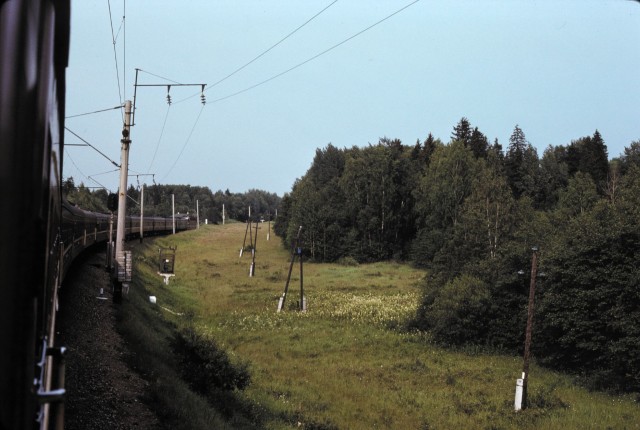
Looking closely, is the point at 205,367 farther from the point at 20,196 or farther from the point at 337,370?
the point at 20,196

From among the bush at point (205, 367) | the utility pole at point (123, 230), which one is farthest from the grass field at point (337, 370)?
the utility pole at point (123, 230)

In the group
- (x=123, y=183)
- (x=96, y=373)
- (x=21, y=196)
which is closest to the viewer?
(x=21, y=196)

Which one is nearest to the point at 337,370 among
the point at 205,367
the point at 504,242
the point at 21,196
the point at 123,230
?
the point at 205,367

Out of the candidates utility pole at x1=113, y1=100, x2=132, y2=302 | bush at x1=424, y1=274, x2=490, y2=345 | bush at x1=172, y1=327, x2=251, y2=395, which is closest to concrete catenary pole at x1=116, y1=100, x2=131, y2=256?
utility pole at x1=113, y1=100, x2=132, y2=302

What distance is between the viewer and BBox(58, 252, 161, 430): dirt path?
9562 mm

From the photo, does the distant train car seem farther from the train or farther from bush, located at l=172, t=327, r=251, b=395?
bush, located at l=172, t=327, r=251, b=395

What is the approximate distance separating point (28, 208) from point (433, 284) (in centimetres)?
3939

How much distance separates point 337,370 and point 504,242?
23.7 meters

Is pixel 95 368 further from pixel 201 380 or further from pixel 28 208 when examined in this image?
pixel 28 208

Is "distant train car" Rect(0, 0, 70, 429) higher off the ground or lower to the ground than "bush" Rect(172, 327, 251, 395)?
higher

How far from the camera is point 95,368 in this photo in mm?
11633

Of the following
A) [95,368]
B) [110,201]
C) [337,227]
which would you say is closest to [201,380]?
[95,368]

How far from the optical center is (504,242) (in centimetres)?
4441

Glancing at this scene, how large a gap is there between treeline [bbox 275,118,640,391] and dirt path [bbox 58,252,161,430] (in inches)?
742
